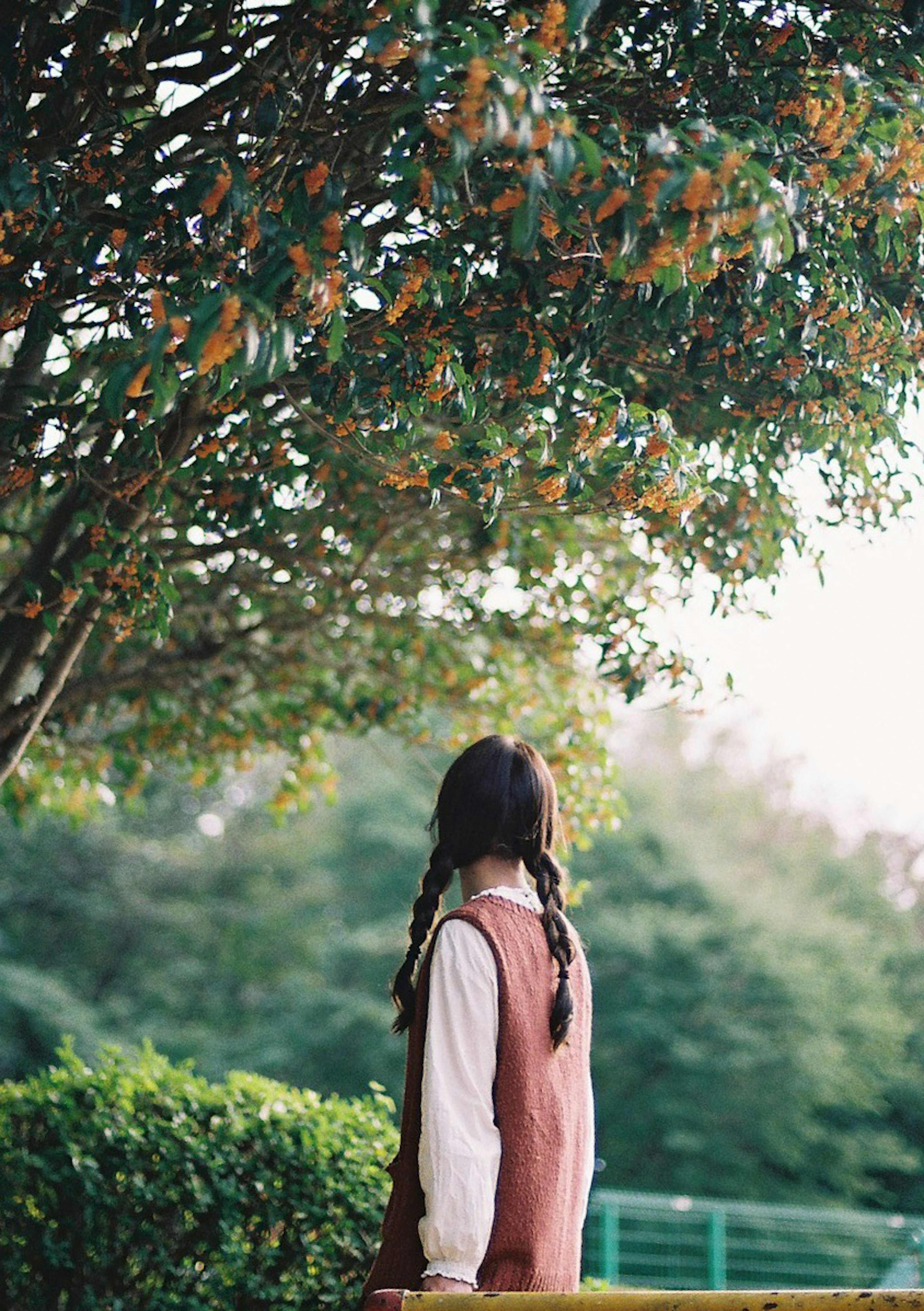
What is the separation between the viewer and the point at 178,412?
322cm

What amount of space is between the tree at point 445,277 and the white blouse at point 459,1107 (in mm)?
938

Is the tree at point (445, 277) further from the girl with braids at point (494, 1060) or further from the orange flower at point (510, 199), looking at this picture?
the girl with braids at point (494, 1060)

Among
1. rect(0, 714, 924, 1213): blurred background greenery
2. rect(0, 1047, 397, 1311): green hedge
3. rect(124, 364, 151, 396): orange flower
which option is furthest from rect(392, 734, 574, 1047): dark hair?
rect(0, 714, 924, 1213): blurred background greenery

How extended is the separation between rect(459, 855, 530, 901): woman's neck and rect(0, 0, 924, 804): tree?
2.79 feet

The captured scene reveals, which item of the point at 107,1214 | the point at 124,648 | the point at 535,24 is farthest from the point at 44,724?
the point at 535,24

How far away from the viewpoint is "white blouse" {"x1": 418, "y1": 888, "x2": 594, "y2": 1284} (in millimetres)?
1871

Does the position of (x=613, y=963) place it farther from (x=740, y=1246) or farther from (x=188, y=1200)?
(x=188, y=1200)

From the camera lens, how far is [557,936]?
216cm

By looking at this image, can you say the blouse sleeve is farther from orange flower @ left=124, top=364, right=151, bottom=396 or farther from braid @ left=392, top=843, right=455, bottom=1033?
orange flower @ left=124, top=364, right=151, bottom=396

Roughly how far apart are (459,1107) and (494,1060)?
9cm

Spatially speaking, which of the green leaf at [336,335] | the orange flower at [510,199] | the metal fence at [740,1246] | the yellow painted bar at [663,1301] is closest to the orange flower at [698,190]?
the orange flower at [510,199]

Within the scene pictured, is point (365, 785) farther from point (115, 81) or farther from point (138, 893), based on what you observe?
point (115, 81)

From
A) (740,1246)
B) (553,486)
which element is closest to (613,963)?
(740,1246)

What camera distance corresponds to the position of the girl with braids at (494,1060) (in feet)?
6.23
